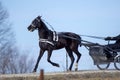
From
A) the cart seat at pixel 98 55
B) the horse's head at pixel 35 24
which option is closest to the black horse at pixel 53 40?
the horse's head at pixel 35 24

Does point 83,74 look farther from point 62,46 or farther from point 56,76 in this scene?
point 62,46

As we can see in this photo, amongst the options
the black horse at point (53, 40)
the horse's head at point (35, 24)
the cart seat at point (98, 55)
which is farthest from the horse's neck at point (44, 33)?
the cart seat at point (98, 55)

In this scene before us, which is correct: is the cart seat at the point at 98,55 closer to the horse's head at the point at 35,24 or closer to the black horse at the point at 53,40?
the black horse at the point at 53,40

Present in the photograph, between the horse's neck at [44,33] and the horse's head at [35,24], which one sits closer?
the horse's neck at [44,33]

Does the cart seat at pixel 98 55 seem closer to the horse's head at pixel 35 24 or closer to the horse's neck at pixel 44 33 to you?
the horse's neck at pixel 44 33

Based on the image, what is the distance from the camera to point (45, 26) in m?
26.1

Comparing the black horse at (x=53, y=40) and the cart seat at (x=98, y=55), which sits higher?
the black horse at (x=53, y=40)

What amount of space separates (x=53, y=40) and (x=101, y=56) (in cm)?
227

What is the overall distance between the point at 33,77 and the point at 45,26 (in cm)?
563

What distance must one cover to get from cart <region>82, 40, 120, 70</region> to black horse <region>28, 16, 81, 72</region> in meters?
0.76

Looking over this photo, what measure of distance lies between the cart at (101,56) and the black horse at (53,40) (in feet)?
2.48

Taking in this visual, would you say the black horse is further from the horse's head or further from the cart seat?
the cart seat

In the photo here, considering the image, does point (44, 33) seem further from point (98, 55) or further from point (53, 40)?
point (98, 55)

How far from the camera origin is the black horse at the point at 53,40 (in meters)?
25.6
